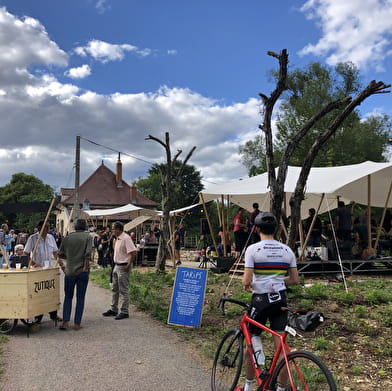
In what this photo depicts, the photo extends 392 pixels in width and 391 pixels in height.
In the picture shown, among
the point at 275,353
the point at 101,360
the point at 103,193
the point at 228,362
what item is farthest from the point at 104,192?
the point at 275,353

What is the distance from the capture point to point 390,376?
484 centimetres

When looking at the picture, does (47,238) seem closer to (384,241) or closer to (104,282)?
(104,282)

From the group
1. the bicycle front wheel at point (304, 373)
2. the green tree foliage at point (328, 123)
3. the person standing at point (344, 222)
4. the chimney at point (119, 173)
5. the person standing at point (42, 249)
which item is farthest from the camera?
the chimney at point (119, 173)

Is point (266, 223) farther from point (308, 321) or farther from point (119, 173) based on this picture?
point (119, 173)

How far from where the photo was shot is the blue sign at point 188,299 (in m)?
7.43

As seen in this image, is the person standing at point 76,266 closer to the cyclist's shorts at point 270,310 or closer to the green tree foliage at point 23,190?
the cyclist's shorts at point 270,310

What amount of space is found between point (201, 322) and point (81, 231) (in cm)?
255

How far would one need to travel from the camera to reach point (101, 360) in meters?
5.39

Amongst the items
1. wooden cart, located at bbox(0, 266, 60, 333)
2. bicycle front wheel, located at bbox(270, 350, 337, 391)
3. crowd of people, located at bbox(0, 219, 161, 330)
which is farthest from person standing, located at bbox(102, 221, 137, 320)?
bicycle front wheel, located at bbox(270, 350, 337, 391)

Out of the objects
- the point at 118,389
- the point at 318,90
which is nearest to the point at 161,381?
the point at 118,389

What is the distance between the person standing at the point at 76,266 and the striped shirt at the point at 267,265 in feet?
13.7

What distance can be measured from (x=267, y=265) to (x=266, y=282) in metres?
0.14

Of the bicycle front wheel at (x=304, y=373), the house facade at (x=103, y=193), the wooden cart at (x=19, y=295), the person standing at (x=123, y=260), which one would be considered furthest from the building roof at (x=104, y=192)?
the bicycle front wheel at (x=304, y=373)

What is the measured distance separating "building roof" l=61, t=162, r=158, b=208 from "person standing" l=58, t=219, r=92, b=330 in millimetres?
50239
